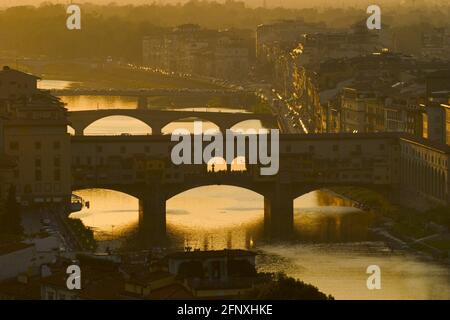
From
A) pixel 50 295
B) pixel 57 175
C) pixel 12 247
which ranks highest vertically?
pixel 57 175

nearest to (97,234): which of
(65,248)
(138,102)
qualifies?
(65,248)

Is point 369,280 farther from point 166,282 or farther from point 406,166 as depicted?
point 406,166

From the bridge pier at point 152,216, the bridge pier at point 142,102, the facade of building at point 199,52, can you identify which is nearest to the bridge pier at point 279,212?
the bridge pier at point 152,216

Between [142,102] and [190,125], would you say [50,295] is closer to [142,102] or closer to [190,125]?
[190,125]

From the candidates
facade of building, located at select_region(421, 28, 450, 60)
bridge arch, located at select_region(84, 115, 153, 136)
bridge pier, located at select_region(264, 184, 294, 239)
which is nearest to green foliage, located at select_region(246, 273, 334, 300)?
bridge pier, located at select_region(264, 184, 294, 239)

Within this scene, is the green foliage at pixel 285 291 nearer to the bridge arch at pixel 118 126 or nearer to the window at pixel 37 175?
the window at pixel 37 175

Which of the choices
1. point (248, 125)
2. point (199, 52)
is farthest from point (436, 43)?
point (248, 125)
